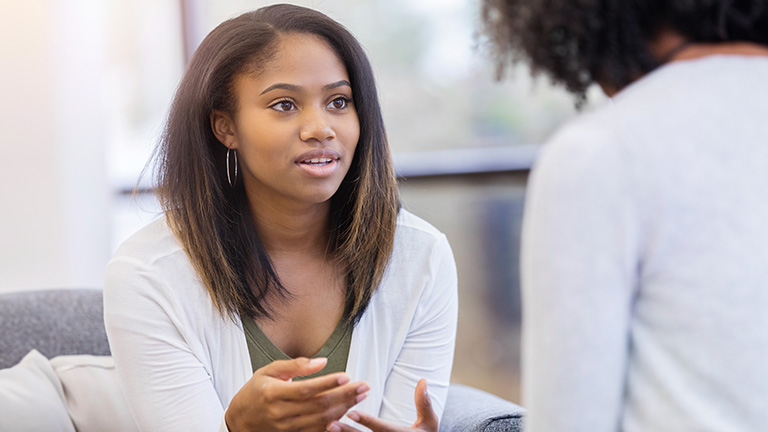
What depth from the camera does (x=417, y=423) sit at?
4.26 feet

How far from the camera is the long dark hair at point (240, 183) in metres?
1.38

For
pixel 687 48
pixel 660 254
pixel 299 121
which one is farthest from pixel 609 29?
pixel 299 121

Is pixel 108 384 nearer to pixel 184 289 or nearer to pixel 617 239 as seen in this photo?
pixel 184 289

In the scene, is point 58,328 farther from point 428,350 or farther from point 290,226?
point 428,350

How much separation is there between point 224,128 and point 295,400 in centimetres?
56

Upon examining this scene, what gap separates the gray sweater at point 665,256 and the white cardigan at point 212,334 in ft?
2.47

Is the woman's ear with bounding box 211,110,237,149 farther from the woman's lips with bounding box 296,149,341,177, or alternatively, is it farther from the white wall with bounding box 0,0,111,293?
the white wall with bounding box 0,0,111,293

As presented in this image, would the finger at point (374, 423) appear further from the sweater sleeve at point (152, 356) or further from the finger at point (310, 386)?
the sweater sleeve at point (152, 356)

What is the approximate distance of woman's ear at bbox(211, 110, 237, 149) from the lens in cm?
142

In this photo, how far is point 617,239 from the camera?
26.2 inches

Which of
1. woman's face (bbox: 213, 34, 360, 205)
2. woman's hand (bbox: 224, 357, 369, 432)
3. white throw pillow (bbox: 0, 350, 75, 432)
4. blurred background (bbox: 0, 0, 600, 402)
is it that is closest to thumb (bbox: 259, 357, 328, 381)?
woman's hand (bbox: 224, 357, 369, 432)

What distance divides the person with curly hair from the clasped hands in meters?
0.43

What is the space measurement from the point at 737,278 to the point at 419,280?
843mm

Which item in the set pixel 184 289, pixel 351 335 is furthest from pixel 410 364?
pixel 184 289
